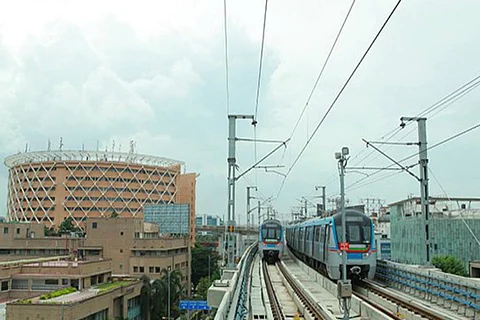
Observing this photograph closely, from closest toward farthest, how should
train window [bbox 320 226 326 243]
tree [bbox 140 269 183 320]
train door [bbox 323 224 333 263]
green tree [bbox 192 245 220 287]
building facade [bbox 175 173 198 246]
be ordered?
1. train door [bbox 323 224 333 263]
2. train window [bbox 320 226 326 243]
3. tree [bbox 140 269 183 320]
4. green tree [bbox 192 245 220 287]
5. building facade [bbox 175 173 198 246]

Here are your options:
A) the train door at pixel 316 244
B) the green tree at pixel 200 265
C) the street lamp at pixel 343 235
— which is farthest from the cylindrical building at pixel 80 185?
the street lamp at pixel 343 235

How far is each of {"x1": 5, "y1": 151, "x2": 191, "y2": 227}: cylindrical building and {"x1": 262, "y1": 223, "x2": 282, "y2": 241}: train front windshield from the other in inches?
2669

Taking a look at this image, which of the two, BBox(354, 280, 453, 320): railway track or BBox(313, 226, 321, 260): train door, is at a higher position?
BBox(313, 226, 321, 260): train door

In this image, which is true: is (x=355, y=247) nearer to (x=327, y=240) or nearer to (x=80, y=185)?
(x=327, y=240)

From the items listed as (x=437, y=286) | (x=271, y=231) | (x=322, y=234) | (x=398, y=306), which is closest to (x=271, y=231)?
(x=271, y=231)

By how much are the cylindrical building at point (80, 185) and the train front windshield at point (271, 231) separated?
222ft

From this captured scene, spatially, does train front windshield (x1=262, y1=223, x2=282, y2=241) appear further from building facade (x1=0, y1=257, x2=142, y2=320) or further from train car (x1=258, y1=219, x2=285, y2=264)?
building facade (x1=0, y1=257, x2=142, y2=320)

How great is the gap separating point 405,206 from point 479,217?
34.6 ft

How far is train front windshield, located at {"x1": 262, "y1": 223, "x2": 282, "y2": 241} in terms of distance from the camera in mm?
33000

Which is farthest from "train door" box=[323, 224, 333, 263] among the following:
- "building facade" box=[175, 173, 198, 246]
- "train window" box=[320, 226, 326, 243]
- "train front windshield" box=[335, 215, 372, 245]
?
"building facade" box=[175, 173, 198, 246]

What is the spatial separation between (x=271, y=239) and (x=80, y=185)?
69494 millimetres

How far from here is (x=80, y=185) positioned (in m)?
94.6

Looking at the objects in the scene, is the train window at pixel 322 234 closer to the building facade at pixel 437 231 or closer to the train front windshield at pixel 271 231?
the train front windshield at pixel 271 231

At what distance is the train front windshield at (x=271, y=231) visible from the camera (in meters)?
33.0
